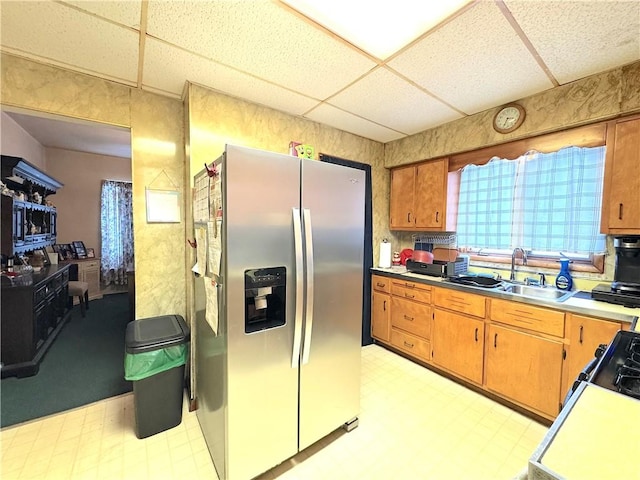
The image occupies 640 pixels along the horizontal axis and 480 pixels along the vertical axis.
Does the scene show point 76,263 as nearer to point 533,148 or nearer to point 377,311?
point 377,311

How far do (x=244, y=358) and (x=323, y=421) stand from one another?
78cm

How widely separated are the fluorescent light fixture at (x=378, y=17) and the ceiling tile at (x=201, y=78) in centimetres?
76

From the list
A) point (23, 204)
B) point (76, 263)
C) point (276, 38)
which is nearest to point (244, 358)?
point (276, 38)

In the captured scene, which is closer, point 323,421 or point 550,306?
point 323,421

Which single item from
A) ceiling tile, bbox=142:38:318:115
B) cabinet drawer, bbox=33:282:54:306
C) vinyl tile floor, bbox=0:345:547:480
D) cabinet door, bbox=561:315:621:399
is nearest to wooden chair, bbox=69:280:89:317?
cabinet drawer, bbox=33:282:54:306

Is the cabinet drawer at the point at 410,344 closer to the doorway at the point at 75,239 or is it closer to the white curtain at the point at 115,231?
the doorway at the point at 75,239

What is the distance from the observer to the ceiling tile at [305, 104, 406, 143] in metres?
2.56

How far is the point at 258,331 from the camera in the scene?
57.5 inches

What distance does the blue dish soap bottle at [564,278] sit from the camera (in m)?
2.22

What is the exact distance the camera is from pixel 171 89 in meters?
2.13

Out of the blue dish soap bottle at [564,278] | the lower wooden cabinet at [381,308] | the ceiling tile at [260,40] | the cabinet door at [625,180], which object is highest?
the ceiling tile at [260,40]

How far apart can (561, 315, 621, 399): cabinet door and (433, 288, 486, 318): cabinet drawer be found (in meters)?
0.57

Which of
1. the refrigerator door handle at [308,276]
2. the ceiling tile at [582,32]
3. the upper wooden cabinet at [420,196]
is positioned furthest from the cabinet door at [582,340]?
the refrigerator door handle at [308,276]

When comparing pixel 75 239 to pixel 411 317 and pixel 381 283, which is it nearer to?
pixel 381 283
